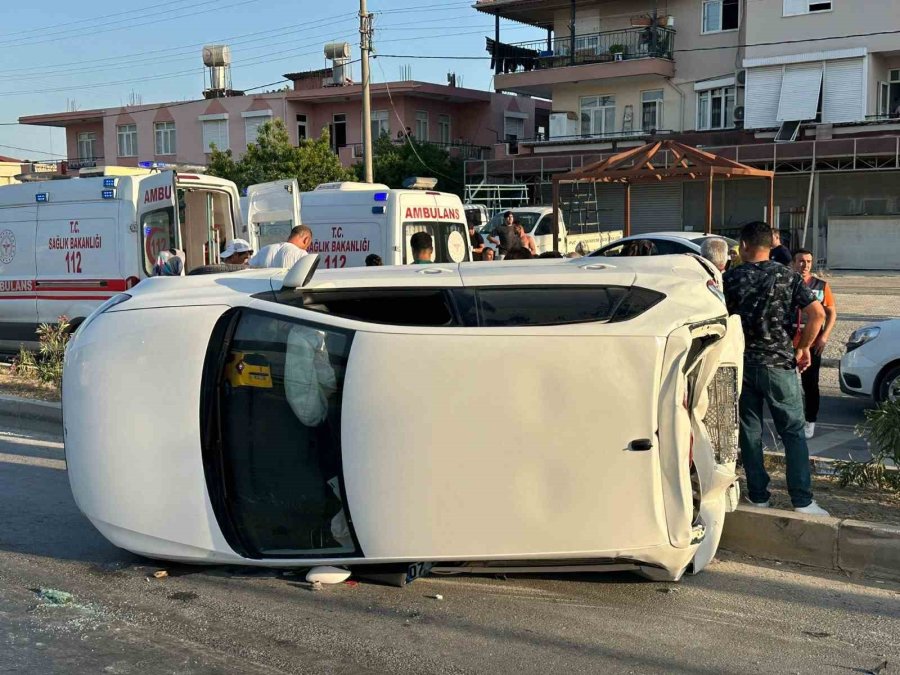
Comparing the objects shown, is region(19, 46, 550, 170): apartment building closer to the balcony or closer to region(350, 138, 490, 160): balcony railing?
region(350, 138, 490, 160): balcony railing

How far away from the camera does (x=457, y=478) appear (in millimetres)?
4703

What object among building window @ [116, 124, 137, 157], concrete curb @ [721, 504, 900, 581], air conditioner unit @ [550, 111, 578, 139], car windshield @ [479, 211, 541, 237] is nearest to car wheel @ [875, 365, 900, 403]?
concrete curb @ [721, 504, 900, 581]

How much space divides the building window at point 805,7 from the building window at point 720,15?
96.2 inches

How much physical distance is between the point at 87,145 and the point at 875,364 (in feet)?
172

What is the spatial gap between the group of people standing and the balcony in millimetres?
32905

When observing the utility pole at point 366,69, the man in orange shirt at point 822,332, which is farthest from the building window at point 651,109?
the man in orange shirt at point 822,332

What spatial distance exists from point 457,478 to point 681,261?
1843 mm

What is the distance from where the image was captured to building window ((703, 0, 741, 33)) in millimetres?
37062

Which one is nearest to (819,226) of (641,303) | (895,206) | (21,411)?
(895,206)

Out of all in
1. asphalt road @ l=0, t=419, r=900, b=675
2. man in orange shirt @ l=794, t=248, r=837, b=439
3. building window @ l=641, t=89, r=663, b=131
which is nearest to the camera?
asphalt road @ l=0, t=419, r=900, b=675

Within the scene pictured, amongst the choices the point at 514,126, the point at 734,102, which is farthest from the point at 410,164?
the point at 734,102

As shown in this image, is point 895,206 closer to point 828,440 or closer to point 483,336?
point 828,440

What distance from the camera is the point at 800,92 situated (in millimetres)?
34375

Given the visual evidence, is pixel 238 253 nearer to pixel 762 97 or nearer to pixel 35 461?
pixel 35 461
